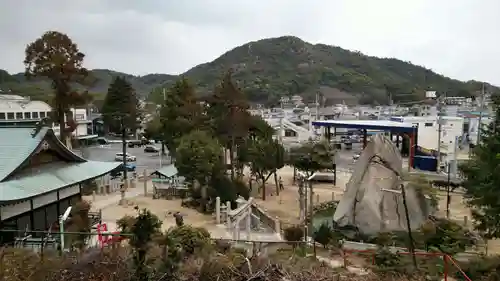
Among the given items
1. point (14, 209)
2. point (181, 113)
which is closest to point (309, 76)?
point (181, 113)

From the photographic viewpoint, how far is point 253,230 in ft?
64.4

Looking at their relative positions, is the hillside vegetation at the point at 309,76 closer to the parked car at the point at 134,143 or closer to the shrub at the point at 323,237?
the parked car at the point at 134,143

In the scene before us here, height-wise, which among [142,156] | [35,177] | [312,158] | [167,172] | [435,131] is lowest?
[142,156]

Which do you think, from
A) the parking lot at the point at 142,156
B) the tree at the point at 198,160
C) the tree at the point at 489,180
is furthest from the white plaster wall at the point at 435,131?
the tree at the point at 489,180

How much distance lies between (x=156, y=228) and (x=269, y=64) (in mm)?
163887

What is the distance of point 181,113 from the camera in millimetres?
33188

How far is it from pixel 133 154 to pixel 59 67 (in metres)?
29.2

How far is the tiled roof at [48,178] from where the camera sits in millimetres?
13109

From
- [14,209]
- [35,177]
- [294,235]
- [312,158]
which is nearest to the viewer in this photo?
[14,209]

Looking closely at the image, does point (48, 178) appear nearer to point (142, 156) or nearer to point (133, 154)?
point (142, 156)

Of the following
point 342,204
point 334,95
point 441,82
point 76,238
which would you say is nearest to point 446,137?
point 342,204

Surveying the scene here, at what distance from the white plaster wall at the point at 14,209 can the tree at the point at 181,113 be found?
58.6 ft

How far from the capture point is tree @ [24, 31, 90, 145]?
23.3 m

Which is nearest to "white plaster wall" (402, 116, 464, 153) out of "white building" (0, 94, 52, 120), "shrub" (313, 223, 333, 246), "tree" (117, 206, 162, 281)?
"shrub" (313, 223, 333, 246)
